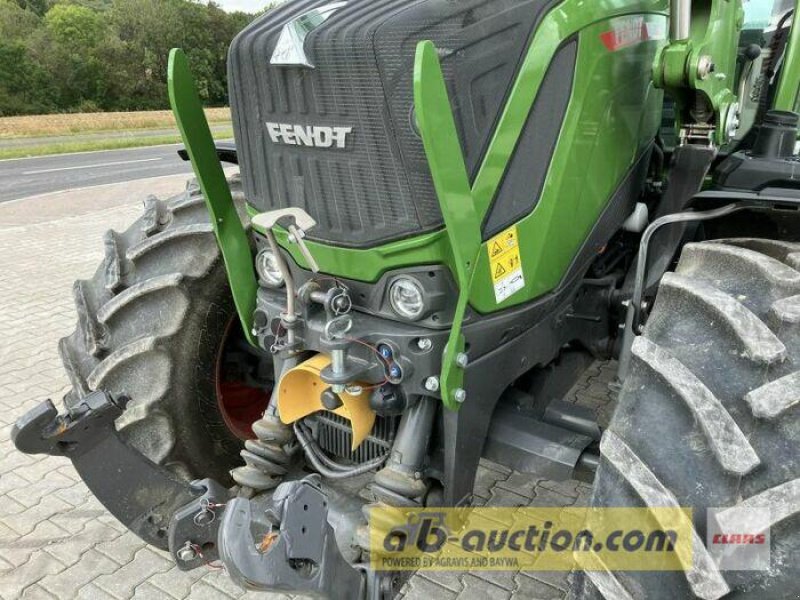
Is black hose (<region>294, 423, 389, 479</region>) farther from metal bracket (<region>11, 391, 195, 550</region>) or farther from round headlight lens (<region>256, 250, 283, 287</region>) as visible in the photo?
round headlight lens (<region>256, 250, 283, 287</region>)

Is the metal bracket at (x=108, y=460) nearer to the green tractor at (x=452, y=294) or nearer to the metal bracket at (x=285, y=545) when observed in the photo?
the green tractor at (x=452, y=294)

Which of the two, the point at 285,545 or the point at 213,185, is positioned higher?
the point at 213,185

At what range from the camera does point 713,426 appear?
1409 mm

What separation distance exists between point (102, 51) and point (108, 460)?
59.4 meters

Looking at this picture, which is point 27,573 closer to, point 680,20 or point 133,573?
point 133,573

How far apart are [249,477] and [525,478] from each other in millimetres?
1742

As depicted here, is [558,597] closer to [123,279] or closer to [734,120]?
[734,120]

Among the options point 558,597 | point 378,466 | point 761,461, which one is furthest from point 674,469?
point 558,597

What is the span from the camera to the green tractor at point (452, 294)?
4.95 ft

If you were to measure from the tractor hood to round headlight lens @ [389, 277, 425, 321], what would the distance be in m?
0.12

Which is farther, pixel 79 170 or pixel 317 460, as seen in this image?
pixel 79 170

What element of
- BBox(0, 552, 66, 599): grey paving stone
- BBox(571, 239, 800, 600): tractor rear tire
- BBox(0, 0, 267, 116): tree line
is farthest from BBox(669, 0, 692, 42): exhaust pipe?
BBox(0, 0, 267, 116): tree line

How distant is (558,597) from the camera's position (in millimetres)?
2727
